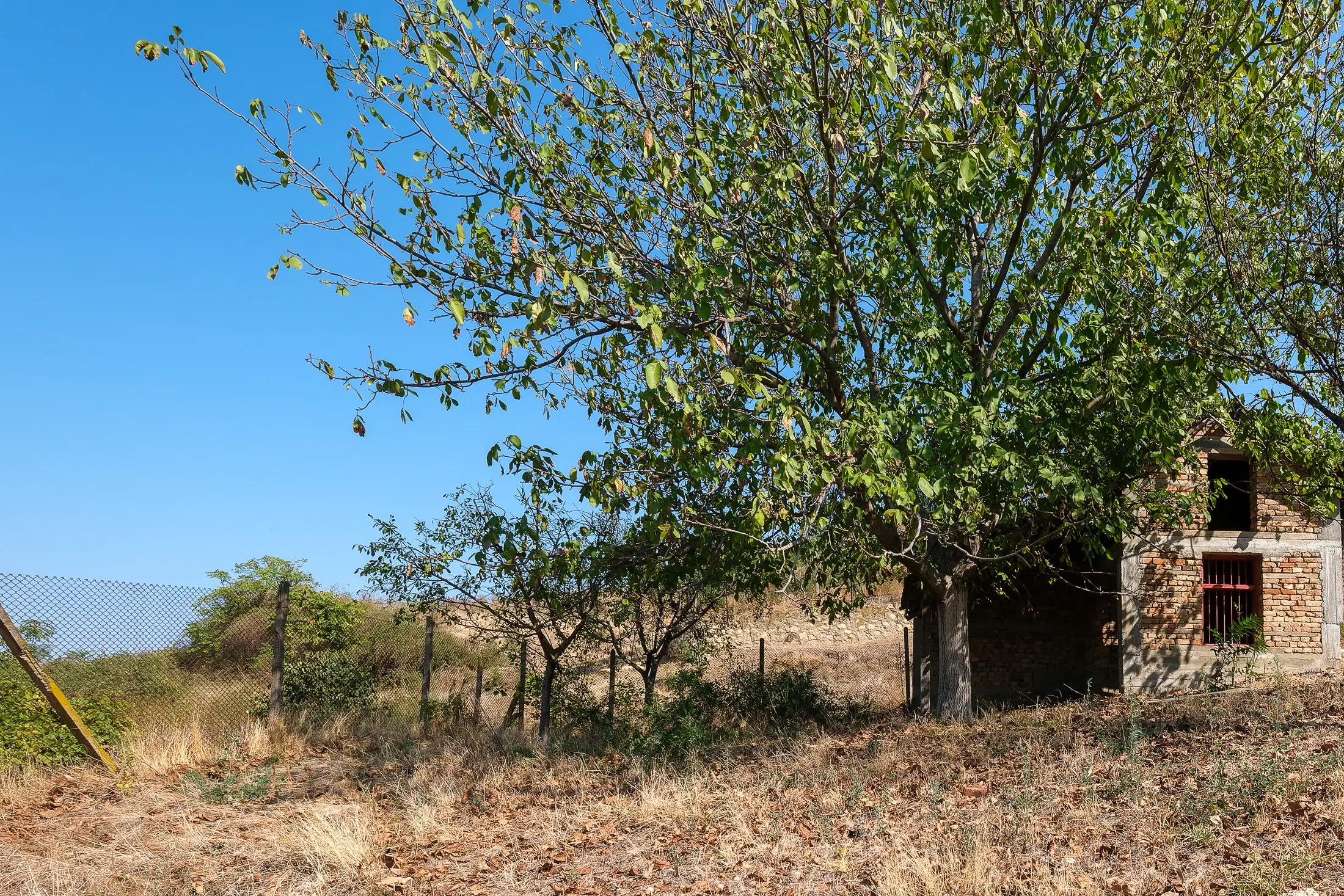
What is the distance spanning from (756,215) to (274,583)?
19146 mm

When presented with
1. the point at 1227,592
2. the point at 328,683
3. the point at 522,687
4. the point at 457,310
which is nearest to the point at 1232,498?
the point at 1227,592

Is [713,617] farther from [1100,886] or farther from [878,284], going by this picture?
[1100,886]

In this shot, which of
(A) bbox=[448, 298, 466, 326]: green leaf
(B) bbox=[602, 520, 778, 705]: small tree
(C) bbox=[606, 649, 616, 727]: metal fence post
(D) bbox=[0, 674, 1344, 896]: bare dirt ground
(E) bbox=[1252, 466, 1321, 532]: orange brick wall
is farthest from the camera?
(E) bbox=[1252, 466, 1321, 532]: orange brick wall

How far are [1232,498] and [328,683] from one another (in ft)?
57.6

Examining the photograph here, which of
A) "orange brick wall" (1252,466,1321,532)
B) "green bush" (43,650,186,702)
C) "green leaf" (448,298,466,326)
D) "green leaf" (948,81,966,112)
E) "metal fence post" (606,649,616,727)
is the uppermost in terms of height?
"green leaf" (948,81,966,112)

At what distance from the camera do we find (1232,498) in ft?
64.5

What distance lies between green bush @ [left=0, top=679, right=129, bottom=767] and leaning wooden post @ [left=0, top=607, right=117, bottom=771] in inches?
7.9

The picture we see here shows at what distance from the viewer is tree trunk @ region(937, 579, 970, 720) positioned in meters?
14.0

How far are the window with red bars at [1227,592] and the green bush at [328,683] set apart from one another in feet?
48.6

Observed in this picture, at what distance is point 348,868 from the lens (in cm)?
823

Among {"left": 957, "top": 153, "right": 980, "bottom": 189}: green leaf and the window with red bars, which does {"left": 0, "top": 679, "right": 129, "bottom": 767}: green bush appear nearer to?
{"left": 957, "top": 153, "right": 980, "bottom": 189}: green leaf

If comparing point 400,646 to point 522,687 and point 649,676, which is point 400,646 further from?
point 649,676

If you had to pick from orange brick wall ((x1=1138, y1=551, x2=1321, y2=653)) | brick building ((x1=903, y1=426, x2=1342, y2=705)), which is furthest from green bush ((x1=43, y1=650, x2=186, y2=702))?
orange brick wall ((x1=1138, y1=551, x2=1321, y2=653))

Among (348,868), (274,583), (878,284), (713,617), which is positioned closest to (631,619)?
(713,617)
